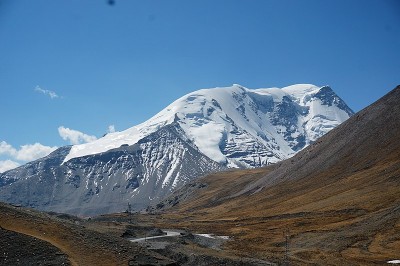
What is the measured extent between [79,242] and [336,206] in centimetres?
9295

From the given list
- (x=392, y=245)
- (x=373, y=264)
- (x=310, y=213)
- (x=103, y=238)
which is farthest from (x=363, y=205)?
(x=103, y=238)

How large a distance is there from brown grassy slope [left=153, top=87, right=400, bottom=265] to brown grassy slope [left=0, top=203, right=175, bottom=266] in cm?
2777

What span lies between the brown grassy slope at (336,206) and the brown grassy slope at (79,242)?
27.8 metres

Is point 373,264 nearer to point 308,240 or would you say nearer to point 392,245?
point 392,245

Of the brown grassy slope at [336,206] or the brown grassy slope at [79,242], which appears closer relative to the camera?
the brown grassy slope at [79,242]

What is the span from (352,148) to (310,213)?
66.1 metres

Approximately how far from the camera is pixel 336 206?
394ft

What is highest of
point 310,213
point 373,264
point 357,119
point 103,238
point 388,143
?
point 357,119

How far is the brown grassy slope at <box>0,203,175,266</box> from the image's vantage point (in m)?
41.9

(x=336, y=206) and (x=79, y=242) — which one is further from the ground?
(x=336, y=206)

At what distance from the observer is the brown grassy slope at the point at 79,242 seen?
137 feet

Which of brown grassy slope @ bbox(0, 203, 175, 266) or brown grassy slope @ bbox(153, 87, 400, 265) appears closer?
brown grassy slope @ bbox(0, 203, 175, 266)

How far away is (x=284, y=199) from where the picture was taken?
158m

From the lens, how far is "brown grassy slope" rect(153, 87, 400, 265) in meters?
75.9
